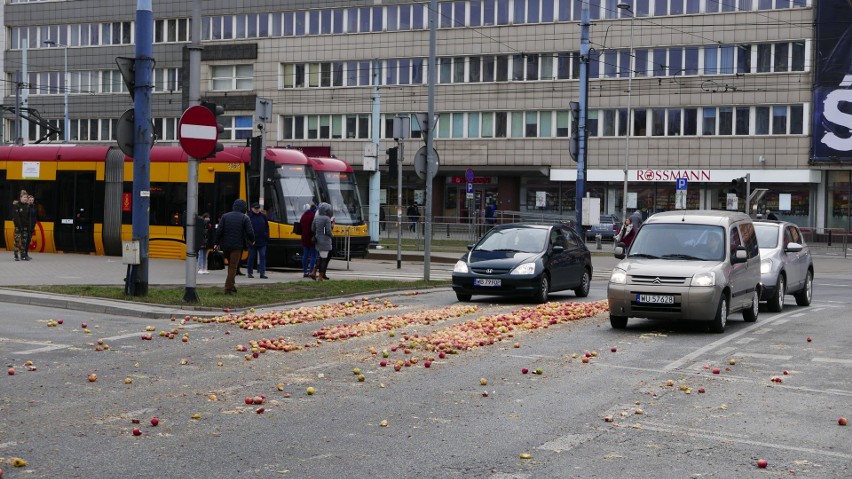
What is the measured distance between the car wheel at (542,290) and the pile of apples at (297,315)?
292 cm

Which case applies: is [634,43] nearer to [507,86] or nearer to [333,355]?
[507,86]

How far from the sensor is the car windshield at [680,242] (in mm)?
16656

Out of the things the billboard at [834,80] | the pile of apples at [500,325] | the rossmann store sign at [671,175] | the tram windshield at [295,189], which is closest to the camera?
the pile of apples at [500,325]

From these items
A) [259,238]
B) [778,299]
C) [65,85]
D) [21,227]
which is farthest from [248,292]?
[65,85]

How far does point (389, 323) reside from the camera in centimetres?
1580

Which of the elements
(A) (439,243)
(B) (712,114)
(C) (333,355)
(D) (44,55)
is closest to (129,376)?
(C) (333,355)

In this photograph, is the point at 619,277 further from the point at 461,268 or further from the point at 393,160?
the point at 393,160

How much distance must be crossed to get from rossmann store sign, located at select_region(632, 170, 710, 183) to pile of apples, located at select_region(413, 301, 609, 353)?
4102cm

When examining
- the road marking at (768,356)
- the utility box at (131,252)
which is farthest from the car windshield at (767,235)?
the utility box at (131,252)

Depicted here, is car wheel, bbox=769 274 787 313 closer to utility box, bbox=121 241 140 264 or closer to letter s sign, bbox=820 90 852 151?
utility box, bbox=121 241 140 264

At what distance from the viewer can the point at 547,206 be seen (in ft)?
210

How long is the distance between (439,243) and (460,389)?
36427 millimetres

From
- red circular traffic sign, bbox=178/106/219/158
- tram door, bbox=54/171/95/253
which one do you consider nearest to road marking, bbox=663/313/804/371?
red circular traffic sign, bbox=178/106/219/158

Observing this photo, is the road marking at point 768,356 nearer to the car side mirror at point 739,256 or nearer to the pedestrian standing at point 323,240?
the car side mirror at point 739,256
